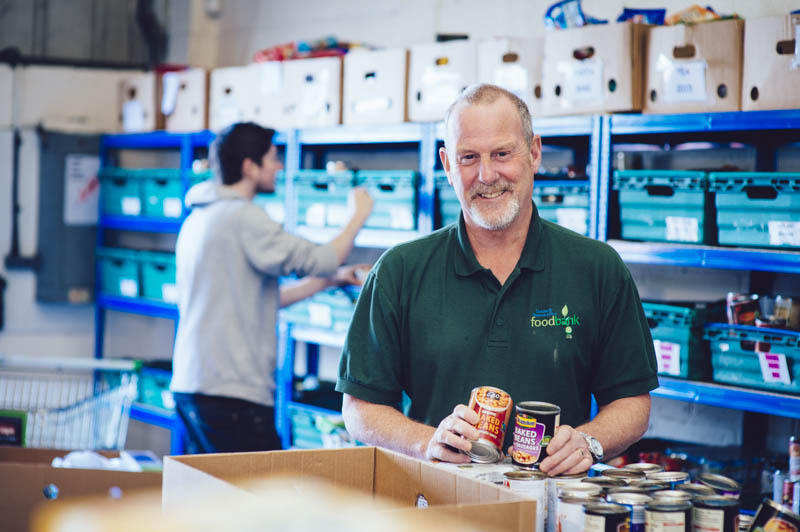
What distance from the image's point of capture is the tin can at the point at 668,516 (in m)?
1.45

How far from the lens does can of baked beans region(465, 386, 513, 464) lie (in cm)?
179

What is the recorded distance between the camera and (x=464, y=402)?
6.92 ft

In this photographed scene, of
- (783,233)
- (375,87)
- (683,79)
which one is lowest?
(783,233)

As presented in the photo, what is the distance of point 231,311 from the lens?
136 inches

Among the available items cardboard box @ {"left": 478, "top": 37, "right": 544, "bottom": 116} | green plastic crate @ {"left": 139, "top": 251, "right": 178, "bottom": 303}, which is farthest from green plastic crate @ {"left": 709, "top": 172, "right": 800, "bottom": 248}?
green plastic crate @ {"left": 139, "top": 251, "right": 178, "bottom": 303}

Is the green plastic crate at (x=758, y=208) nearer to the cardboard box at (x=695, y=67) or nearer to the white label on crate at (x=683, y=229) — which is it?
the white label on crate at (x=683, y=229)

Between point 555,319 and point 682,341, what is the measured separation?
1.23 metres

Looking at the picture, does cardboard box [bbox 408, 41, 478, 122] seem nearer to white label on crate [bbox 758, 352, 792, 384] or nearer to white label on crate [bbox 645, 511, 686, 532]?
white label on crate [bbox 758, 352, 792, 384]

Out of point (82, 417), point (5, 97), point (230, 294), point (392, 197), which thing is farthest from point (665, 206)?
point (5, 97)

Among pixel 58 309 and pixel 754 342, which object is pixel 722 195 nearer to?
pixel 754 342

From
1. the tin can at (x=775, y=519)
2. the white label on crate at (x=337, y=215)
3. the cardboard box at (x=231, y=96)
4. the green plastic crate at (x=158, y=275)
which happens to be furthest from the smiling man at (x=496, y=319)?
the green plastic crate at (x=158, y=275)

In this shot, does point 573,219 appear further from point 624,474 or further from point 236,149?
point 624,474

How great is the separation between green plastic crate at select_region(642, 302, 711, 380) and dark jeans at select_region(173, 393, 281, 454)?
1.48 m

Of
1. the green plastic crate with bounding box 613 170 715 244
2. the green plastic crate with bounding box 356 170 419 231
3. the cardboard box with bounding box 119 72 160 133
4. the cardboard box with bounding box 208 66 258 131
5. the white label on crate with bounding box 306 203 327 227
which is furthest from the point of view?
the cardboard box with bounding box 119 72 160 133
